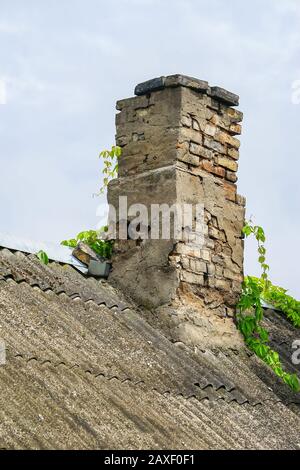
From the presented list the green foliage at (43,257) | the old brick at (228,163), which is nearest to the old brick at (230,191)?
the old brick at (228,163)

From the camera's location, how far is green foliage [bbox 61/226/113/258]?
28.5ft

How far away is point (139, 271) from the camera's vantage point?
8328 mm

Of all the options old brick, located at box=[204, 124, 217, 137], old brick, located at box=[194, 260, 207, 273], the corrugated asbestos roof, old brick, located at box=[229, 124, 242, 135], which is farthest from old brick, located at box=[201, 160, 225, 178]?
the corrugated asbestos roof

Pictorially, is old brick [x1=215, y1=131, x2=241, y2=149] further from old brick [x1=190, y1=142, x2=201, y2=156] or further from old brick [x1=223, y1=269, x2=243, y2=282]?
old brick [x1=223, y1=269, x2=243, y2=282]

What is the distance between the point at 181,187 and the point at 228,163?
2.65 feet

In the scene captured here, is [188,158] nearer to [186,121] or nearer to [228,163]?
[186,121]

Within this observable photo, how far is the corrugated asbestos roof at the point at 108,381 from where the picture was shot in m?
5.81

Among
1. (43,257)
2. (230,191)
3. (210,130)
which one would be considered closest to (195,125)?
(210,130)

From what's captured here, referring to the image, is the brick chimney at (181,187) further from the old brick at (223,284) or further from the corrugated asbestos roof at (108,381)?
the corrugated asbestos roof at (108,381)

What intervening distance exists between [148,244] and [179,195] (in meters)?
0.46

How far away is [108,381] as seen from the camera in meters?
6.64

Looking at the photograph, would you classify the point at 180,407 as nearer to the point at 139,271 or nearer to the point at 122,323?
the point at 122,323

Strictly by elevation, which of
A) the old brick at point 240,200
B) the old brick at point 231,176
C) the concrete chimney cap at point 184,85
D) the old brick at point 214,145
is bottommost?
the old brick at point 240,200
